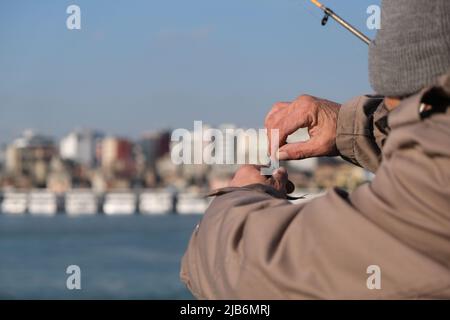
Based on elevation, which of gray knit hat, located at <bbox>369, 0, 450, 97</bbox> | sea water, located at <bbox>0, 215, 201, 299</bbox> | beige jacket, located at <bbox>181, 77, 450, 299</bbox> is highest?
gray knit hat, located at <bbox>369, 0, 450, 97</bbox>

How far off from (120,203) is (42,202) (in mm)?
7904

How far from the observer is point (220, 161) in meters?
1.19

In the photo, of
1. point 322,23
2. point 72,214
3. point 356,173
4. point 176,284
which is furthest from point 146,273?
point 72,214

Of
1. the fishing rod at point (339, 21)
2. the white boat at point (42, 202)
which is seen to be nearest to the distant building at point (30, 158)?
the white boat at point (42, 202)

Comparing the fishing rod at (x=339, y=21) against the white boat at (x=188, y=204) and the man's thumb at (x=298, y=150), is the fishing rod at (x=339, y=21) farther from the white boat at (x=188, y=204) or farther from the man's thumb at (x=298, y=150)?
the white boat at (x=188, y=204)

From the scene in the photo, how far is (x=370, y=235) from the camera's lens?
3.09ft

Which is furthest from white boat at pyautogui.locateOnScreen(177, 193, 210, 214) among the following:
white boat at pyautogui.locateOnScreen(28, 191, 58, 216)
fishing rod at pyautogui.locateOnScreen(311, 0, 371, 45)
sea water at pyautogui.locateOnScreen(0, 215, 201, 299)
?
fishing rod at pyautogui.locateOnScreen(311, 0, 371, 45)

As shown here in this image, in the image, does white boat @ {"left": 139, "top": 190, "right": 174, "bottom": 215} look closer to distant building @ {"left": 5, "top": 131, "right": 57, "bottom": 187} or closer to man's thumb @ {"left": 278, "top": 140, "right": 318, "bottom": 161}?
distant building @ {"left": 5, "top": 131, "right": 57, "bottom": 187}

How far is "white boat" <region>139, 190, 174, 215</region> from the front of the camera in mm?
82625

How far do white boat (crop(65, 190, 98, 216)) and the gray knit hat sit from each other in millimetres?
82709

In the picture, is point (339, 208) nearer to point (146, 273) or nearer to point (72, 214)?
point (146, 273)

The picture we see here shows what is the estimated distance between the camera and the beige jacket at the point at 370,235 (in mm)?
924

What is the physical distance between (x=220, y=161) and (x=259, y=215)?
190 millimetres

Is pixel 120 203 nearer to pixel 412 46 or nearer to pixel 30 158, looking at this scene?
pixel 30 158
